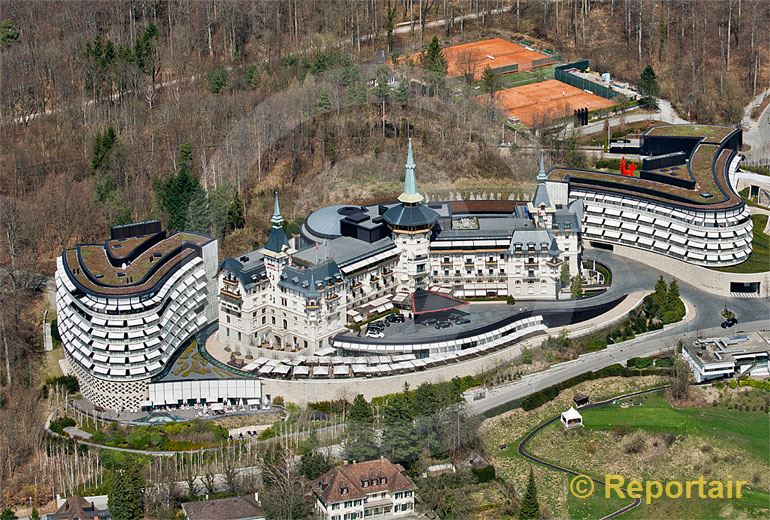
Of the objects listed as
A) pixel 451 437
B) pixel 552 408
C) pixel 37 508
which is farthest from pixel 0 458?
pixel 552 408

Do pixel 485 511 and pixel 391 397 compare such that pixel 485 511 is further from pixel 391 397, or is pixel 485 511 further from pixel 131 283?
pixel 131 283

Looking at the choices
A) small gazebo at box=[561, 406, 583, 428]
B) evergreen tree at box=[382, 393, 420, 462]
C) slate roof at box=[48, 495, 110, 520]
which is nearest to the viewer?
slate roof at box=[48, 495, 110, 520]

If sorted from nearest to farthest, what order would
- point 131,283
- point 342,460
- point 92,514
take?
point 92,514, point 342,460, point 131,283

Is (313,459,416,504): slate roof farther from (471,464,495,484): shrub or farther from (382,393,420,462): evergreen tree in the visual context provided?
(471,464,495,484): shrub

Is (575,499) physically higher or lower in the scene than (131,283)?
lower

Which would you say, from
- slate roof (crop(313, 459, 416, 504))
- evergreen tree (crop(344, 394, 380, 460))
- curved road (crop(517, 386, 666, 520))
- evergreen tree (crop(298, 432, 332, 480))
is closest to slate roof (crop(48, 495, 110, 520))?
evergreen tree (crop(298, 432, 332, 480))

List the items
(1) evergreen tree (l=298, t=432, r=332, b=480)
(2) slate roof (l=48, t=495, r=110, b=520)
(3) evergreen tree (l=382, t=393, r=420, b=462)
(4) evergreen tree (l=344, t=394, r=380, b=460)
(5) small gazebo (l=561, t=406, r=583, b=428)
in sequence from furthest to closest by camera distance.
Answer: (5) small gazebo (l=561, t=406, r=583, b=428), (3) evergreen tree (l=382, t=393, r=420, b=462), (4) evergreen tree (l=344, t=394, r=380, b=460), (1) evergreen tree (l=298, t=432, r=332, b=480), (2) slate roof (l=48, t=495, r=110, b=520)

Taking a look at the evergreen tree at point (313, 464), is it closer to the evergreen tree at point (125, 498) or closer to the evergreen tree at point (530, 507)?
the evergreen tree at point (125, 498)

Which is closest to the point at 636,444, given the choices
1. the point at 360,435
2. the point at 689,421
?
the point at 689,421
